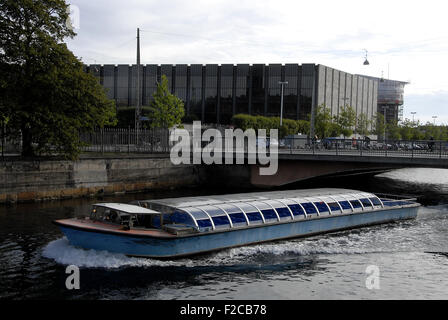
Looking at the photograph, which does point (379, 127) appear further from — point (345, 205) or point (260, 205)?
point (260, 205)

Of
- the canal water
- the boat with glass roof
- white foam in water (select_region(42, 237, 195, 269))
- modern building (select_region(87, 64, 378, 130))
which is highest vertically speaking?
modern building (select_region(87, 64, 378, 130))

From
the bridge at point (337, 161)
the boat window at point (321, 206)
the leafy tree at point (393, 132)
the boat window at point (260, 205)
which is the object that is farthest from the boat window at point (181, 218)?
the leafy tree at point (393, 132)

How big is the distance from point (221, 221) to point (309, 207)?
241 inches

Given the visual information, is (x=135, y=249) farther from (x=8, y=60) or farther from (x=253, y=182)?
(x=253, y=182)

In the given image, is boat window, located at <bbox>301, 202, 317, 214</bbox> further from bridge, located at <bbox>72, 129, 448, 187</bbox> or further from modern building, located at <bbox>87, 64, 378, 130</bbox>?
modern building, located at <bbox>87, 64, 378, 130</bbox>

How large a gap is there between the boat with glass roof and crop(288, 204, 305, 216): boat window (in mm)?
55

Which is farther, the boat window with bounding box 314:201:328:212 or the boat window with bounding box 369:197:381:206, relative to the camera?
the boat window with bounding box 369:197:381:206

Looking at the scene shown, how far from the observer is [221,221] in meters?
21.0

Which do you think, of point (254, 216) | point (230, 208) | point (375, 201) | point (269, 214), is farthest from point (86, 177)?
point (375, 201)

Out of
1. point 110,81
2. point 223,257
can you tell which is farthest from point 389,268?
point 110,81

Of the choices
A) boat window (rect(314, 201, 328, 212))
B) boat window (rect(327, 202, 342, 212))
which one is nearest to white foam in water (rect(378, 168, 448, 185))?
boat window (rect(327, 202, 342, 212))

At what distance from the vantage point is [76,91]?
3444 cm

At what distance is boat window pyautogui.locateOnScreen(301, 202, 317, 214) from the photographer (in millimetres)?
25030

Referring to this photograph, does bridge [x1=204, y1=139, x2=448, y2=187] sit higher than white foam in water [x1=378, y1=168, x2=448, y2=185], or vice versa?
bridge [x1=204, y1=139, x2=448, y2=187]
